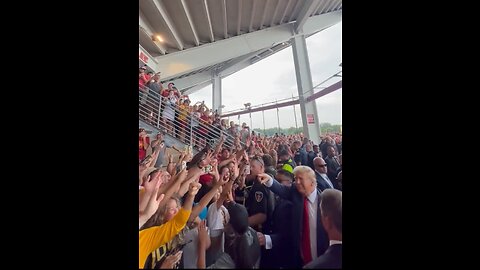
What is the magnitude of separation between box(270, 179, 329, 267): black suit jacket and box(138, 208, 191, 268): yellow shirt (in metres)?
0.46

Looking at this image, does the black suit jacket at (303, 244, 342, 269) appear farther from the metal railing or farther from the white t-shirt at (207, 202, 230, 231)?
the metal railing

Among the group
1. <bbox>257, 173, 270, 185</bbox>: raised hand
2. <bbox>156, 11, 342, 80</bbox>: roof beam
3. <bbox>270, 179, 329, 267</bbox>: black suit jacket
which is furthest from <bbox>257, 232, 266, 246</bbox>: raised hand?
<bbox>156, 11, 342, 80</bbox>: roof beam

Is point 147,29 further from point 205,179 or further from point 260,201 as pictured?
point 260,201

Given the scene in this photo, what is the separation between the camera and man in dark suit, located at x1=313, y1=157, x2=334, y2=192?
3.57ft

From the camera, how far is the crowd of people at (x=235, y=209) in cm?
94

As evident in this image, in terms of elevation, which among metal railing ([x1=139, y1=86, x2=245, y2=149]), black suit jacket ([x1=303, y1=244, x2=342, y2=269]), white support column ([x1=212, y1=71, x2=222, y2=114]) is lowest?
black suit jacket ([x1=303, y1=244, x2=342, y2=269])

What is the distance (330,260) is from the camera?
949 mm

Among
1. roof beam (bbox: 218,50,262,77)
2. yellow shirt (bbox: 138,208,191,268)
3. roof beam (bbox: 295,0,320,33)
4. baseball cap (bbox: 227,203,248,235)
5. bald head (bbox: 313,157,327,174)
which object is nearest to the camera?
yellow shirt (bbox: 138,208,191,268)

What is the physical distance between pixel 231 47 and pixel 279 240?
138cm
